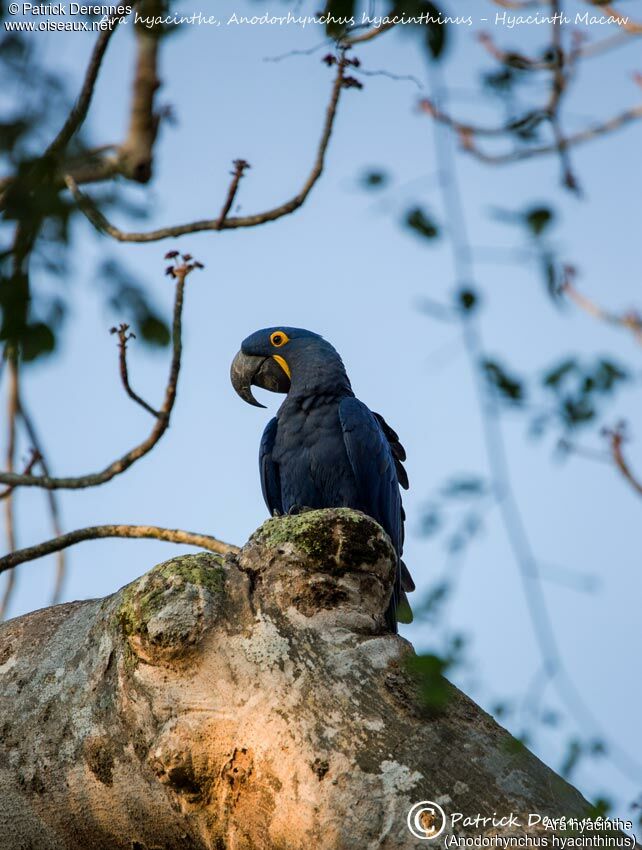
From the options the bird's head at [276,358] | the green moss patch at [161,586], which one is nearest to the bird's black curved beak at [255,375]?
the bird's head at [276,358]

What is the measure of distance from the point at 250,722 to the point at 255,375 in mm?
4008

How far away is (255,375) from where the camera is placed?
6789 millimetres

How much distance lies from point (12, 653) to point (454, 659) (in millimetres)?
1754

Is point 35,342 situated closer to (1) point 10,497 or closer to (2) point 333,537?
(2) point 333,537

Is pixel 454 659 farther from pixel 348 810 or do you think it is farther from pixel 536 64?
pixel 536 64

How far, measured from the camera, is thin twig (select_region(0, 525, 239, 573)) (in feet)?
15.1

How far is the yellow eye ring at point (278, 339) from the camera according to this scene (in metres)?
6.62

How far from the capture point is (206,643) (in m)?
3.10

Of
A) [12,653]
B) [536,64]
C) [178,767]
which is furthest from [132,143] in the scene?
[178,767]

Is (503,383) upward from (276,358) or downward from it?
downward

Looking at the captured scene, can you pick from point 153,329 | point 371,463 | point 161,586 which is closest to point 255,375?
point 371,463

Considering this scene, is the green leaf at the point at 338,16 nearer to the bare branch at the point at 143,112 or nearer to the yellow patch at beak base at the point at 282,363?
the bare branch at the point at 143,112

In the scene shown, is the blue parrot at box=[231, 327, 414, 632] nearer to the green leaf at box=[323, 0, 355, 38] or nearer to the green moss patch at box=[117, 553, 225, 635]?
the green moss patch at box=[117, 553, 225, 635]

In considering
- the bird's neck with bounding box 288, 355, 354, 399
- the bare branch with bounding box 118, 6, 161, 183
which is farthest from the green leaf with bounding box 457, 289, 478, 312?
the bird's neck with bounding box 288, 355, 354, 399
